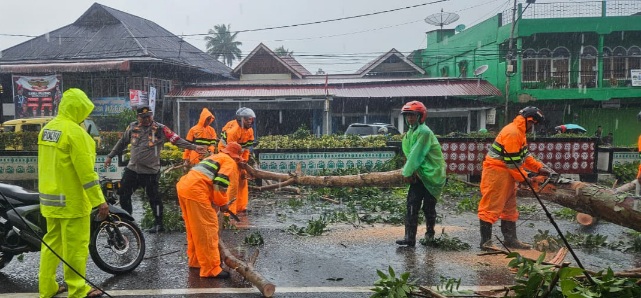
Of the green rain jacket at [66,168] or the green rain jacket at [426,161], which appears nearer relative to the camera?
the green rain jacket at [66,168]

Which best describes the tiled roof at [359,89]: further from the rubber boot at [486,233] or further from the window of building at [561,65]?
the rubber boot at [486,233]

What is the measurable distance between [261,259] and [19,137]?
33.7 ft

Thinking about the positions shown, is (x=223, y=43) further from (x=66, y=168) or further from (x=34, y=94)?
(x=66, y=168)

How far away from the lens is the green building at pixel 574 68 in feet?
87.2

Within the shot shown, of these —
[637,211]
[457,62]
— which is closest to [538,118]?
[637,211]

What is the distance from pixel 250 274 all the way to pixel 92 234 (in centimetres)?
168

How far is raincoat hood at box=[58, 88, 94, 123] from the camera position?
4.37m

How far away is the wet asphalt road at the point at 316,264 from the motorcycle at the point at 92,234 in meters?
0.16

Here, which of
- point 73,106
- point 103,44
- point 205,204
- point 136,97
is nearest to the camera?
point 73,106

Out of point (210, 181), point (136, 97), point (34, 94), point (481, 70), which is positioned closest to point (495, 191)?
point (210, 181)

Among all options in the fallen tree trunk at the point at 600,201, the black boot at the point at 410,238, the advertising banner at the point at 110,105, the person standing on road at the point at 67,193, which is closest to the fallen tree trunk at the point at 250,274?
the person standing on road at the point at 67,193

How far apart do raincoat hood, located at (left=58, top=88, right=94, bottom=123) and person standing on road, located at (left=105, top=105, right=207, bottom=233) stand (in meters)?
2.81

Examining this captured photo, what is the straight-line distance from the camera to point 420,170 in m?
6.34

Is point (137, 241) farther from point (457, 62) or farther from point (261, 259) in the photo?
point (457, 62)
